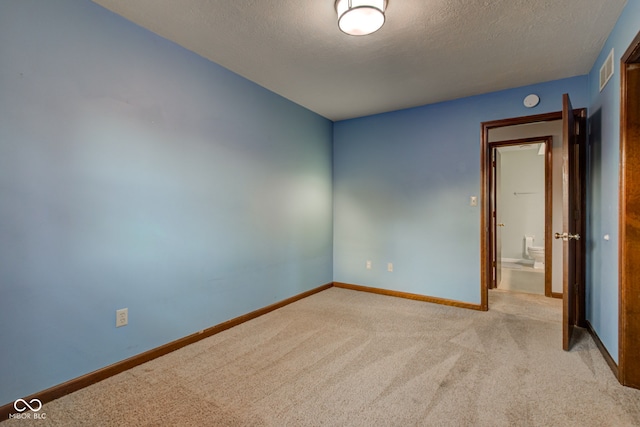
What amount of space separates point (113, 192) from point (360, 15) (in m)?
1.94

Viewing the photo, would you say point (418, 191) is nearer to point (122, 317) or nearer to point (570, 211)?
point (570, 211)

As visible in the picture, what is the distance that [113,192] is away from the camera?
206cm

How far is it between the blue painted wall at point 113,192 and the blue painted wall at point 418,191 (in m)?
1.45

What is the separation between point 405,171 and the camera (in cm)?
390

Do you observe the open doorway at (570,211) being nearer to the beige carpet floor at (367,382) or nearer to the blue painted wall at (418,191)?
the blue painted wall at (418,191)

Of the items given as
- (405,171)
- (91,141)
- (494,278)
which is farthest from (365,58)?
(494,278)

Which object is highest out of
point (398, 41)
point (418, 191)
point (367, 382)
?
point (398, 41)

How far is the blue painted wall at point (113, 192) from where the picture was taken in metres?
1.69

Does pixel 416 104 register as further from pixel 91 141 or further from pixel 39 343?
pixel 39 343

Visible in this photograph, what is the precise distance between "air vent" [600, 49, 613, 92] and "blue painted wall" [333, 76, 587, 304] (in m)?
0.57

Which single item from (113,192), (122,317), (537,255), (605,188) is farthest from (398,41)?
(537,255)

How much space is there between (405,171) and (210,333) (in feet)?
9.37

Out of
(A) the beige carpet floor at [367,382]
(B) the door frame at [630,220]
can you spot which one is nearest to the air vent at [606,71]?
(B) the door frame at [630,220]

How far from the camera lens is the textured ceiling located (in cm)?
196
